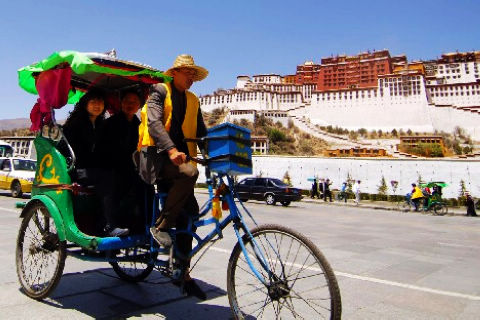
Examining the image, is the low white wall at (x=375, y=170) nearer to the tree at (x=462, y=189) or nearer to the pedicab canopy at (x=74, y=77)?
the tree at (x=462, y=189)

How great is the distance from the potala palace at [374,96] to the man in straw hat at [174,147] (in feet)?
271

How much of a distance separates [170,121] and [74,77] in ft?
5.35

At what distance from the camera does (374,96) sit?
8519cm

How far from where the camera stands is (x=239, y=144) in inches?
112

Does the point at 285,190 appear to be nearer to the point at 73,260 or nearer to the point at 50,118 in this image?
the point at 73,260

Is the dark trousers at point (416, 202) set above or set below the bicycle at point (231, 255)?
below

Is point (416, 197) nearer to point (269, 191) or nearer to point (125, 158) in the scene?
point (269, 191)

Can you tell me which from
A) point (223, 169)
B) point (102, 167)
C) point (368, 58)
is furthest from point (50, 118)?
point (368, 58)

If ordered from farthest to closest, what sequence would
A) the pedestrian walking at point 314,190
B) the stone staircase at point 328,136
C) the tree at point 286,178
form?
the stone staircase at point 328,136 → the tree at point 286,178 → the pedestrian walking at point 314,190

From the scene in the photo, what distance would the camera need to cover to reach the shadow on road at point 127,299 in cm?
307

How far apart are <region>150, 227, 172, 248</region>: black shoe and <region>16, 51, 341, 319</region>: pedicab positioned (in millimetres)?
60

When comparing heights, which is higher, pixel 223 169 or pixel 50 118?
pixel 50 118

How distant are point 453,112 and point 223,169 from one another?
8517 cm

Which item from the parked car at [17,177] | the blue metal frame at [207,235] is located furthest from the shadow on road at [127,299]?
the parked car at [17,177]
